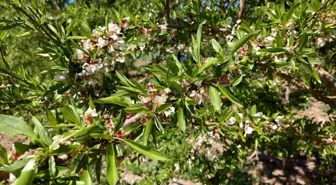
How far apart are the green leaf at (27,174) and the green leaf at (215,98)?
1.98 ft

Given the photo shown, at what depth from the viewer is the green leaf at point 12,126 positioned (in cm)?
85

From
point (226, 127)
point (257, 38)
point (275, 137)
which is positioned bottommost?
point (275, 137)

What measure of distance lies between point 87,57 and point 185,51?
1877 mm

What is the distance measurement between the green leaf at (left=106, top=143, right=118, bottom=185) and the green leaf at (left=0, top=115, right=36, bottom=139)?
23 centimetres

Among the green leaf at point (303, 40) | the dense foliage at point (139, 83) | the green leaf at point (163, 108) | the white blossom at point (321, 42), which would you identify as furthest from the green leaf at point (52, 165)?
the white blossom at point (321, 42)

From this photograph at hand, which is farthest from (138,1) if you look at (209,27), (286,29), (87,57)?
(286,29)

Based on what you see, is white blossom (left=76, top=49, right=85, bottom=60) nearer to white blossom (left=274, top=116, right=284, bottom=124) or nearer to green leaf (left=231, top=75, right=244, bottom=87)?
green leaf (left=231, top=75, right=244, bottom=87)

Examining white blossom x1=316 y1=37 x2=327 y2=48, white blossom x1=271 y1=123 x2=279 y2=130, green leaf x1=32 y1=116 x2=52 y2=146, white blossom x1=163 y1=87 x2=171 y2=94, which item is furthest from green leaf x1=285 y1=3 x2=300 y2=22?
white blossom x1=271 y1=123 x2=279 y2=130

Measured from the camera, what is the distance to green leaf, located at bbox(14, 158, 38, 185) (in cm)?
78

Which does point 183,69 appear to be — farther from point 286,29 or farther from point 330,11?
point 330,11

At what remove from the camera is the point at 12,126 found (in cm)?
86

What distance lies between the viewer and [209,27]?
91.8 inches

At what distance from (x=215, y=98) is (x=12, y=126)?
649 millimetres

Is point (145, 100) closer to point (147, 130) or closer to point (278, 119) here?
point (147, 130)
